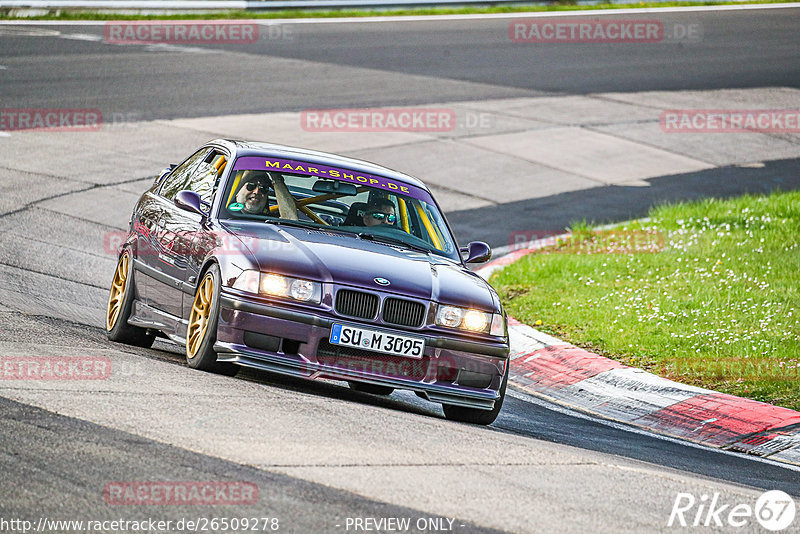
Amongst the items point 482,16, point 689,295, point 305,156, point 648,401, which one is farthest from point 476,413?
point 482,16

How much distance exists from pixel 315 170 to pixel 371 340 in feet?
6.08

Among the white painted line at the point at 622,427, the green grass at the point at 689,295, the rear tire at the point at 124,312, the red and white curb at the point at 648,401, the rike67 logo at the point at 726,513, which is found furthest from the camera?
the green grass at the point at 689,295

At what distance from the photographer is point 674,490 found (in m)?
6.26

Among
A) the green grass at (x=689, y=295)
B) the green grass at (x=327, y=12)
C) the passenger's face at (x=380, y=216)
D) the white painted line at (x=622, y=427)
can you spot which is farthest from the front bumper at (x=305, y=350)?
the green grass at (x=327, y=12)

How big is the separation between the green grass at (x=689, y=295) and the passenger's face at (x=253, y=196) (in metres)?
3.68

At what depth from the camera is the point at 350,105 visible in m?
22.5

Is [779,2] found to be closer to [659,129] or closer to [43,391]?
[659,129]

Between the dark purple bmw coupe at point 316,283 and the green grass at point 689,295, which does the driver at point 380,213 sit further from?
the green grass at point 689,295

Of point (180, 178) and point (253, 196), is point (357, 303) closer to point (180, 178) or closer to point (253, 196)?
point (253, 196)

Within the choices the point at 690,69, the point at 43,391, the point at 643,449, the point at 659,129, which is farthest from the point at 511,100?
the point at 43,391

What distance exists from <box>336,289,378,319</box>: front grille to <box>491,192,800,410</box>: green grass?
138 inches

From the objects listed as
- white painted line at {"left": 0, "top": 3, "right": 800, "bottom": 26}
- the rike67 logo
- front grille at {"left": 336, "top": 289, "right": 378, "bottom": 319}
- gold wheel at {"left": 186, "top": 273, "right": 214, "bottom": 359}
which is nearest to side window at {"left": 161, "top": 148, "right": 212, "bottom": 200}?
gold wheel at {"left": 186, "top": 273, "right": 214, "bottom": 359}

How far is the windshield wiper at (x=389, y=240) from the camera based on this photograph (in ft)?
27.9

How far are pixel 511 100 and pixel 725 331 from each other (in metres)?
14.3
